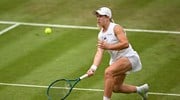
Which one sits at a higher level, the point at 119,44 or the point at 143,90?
the point at 119,44

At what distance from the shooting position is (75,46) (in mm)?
16906

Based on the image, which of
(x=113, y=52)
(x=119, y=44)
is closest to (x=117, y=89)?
(x=113, y=52)

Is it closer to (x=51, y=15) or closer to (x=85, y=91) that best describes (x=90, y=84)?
(x=85, y=91)

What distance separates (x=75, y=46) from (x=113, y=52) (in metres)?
4.68

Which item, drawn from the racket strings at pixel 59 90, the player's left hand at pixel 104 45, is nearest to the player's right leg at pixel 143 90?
the player's left hand at pixel 104 45

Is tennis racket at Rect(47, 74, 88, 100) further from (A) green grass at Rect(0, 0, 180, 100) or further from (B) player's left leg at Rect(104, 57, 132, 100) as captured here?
(A) green grass at Rect(0, 0, 180, 100)

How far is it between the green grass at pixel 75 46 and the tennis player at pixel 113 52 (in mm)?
1264

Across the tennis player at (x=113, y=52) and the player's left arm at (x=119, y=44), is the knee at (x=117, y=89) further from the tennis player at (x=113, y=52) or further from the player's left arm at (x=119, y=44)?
the player's left arm at (x=119, y=44)

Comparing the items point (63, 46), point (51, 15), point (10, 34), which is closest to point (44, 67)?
point (63, 46)

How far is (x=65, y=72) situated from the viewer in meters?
15.0

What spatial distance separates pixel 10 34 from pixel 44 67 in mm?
3039

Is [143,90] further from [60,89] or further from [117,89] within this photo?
[60,89]

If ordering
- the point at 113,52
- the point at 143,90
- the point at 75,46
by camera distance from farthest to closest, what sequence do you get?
the point at 75,46 → the point at 143,90 → the point at 113,52

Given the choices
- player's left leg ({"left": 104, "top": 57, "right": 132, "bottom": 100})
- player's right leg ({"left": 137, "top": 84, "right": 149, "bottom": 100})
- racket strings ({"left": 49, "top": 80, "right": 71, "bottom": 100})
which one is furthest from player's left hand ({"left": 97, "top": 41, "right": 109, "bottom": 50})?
player's right leg ({"left": 137, "top": 84, "right": 149, "bottom": 100})
